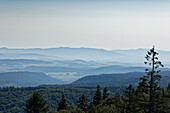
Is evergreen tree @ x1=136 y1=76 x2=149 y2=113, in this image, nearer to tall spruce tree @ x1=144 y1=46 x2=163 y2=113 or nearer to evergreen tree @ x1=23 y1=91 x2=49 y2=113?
tall spruce tree @ x1=144 y1=46 x2=163 y2=113

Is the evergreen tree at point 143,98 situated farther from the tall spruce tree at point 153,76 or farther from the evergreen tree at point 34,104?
the evergreen tree at point 34,104

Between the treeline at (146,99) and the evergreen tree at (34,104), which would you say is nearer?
the treeline at (146,99)

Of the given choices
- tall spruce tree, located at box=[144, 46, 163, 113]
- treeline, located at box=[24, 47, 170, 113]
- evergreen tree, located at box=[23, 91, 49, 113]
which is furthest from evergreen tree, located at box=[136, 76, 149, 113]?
evergreen tree, located at box=[23, 91, 49, 113]

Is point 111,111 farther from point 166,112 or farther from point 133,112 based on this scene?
point 166,112

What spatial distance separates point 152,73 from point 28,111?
37.0m

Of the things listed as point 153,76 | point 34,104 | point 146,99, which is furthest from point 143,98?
point 34,104

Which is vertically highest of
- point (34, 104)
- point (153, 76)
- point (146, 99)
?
point (153, 76)

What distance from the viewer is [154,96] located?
35.0 meters

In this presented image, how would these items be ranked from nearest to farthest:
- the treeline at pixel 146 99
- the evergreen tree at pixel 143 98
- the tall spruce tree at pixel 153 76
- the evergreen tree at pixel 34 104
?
1. the tall spruce tree at pixel 153 76
2. the treeline at pixel 146 99
3. the evergreen tree at pixel 143 98
4. the evergreen tree at pixel 34 104

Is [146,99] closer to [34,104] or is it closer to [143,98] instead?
[143,98]

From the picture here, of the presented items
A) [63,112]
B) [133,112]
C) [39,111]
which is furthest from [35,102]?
[133,112]

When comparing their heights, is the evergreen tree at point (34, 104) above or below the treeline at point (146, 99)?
below

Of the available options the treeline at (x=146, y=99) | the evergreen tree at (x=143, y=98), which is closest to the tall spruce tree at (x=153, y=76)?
the treeline at (x=146, y=99)

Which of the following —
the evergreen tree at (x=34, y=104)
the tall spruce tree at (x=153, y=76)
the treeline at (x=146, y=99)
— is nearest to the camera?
the tall spruce tree at (x=153, y=76)
